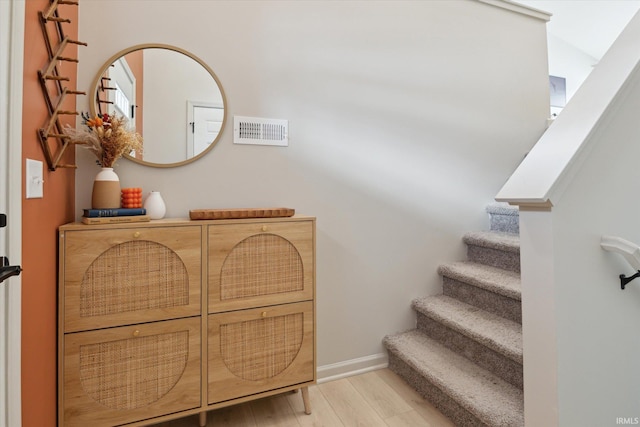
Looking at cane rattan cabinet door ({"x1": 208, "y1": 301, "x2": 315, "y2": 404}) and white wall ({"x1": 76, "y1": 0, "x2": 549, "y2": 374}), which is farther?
white wall ({"x1": 76, "y1": 0, "x2": 549, "y2": 374})

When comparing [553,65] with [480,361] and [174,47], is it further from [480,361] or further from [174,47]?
[174,47]

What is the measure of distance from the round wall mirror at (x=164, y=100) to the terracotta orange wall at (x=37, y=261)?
334 millimetres

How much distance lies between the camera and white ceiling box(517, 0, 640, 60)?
12.3ft

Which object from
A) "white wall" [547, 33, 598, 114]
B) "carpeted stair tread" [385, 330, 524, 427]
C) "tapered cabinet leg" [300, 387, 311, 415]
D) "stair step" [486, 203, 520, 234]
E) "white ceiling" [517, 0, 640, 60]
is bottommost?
"tapered cabinet leg" [300, 387, 311, 415]

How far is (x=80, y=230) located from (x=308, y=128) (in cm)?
123

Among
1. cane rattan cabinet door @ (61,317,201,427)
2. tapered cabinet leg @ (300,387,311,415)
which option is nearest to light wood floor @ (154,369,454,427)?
tapered cabinet leg @ (300,387,311,415)

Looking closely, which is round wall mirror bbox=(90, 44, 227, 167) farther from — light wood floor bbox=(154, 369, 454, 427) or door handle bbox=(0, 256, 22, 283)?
light wood floor bbox=(154, 369, 454, 427)

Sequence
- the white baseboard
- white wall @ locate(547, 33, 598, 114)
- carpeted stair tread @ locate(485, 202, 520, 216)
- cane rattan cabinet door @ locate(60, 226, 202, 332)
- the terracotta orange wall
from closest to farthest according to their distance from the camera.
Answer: the terracotta orange wall, cane rattan cabinet door @ locate(60, 226, 202, 332), the white baseboard, carpeted stair tread @ locate(485, 202, 520, 216), white wall @ locate(547, 33, 598, 114)

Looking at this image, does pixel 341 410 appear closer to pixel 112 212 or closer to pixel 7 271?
pixel 112 212

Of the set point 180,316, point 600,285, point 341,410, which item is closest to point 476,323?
point 600,285

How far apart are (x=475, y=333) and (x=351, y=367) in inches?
30.4

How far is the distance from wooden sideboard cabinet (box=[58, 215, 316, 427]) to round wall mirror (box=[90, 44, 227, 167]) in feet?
Result: 1.53

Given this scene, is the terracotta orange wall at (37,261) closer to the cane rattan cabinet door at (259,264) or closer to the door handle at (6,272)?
the door handle at (6,272)

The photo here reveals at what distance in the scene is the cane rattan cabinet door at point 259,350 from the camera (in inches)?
58.4
